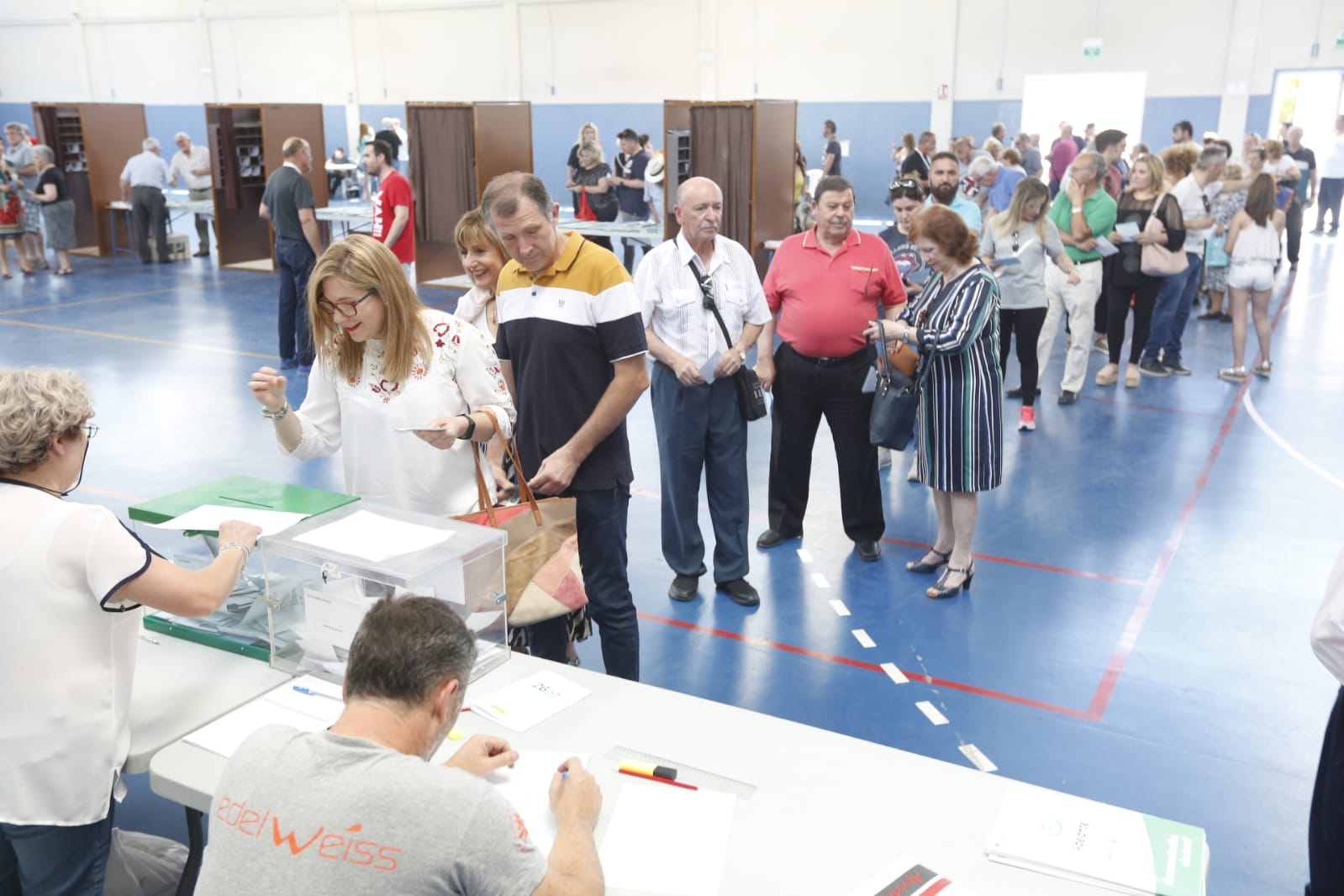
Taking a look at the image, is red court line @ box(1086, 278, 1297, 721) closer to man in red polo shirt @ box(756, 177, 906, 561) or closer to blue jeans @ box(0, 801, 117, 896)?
man in red polo shirt @ box(756, 177, 906, 561)

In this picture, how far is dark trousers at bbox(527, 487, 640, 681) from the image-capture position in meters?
3.19

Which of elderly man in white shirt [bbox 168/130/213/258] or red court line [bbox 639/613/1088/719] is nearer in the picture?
red court line [bbox 639/613/1088/719]

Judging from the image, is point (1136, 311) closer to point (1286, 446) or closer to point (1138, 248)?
point (1138, 248)

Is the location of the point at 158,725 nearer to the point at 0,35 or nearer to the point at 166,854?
the point at 166,854

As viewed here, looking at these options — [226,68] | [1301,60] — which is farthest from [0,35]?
[1301,60]

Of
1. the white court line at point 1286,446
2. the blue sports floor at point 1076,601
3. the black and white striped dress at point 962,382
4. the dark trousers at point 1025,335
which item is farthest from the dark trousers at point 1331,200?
the black and white striped dress at point 962,382

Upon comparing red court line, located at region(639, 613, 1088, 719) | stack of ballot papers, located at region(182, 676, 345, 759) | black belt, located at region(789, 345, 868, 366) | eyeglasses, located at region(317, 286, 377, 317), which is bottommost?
red court line, located at region(639, 613, 1088, 719)

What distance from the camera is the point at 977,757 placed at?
3.34 meters

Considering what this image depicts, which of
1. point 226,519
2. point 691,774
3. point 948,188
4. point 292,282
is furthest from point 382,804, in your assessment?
point 292,282

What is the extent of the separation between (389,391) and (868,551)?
2719 mm

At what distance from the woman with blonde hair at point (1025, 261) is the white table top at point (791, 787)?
4.40 m

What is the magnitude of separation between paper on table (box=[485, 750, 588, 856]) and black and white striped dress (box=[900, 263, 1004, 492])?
105 inches

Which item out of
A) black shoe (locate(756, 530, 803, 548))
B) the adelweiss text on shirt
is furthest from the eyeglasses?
black shoe (locate(756, 530, 803, 548))

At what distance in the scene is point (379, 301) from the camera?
271 cm
